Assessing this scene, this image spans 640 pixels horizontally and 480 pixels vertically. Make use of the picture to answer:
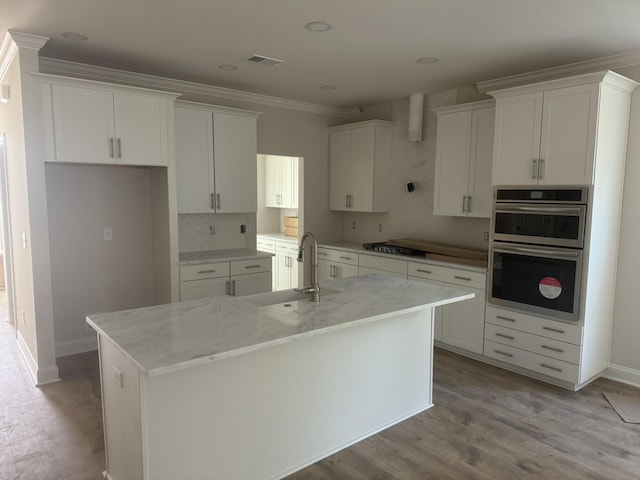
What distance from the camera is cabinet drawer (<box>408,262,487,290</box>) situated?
4054 millimetres

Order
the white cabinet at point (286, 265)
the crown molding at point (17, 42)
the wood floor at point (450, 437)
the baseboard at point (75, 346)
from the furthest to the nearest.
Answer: the white cabinet at point (286, 265) < the baseboard at point (75, 346) < the crown molding at point (17, 42) < the wood floor at point (450, 437)

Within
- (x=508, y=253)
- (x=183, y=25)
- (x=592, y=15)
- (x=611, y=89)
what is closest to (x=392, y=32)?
(x=592, y=15)

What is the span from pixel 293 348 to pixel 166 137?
2474 millimetres

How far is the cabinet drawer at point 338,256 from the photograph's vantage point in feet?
17.2

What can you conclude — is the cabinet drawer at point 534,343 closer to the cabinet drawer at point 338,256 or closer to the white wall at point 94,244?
the cabinet drawer at point 338,256

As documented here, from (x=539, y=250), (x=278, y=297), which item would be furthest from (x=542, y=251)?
(x=278, y=297)

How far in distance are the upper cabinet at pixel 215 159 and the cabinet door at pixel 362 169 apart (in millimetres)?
1329

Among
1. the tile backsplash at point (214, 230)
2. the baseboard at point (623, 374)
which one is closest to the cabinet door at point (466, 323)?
the baseboard at point (623, 374)

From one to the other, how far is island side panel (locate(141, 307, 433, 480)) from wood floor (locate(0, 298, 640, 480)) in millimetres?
137

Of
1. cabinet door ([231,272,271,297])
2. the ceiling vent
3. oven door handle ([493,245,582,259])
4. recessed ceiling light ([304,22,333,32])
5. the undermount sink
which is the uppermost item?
recessed ceiling light ([304,22,333,32])

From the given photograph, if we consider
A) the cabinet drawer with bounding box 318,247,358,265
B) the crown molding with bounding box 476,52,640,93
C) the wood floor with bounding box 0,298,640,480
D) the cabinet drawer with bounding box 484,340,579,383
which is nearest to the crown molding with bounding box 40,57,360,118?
the cabinet drawer with bounding box 318,247,358,265

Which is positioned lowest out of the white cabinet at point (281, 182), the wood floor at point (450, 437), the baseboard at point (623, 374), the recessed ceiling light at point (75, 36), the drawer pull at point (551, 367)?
the wood floor at point (450, 437)

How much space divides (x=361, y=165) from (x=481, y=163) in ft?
Answer: 5.30

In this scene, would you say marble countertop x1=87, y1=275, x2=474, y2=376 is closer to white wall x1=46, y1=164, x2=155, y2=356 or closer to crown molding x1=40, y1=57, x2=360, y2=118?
white wall x1=46, y1=164, x2=155, y2=356
